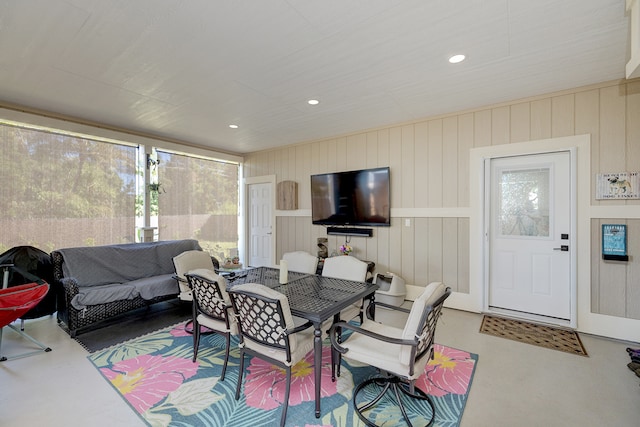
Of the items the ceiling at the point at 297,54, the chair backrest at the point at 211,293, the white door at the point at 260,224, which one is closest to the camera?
the ceiling at the point at 297,54

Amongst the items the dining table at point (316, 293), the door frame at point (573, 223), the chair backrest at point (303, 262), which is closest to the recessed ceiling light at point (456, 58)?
the door frame at point (573, 223)

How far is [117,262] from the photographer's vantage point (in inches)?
150

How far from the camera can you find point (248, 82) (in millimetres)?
3057

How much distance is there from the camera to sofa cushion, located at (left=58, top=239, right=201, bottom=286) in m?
3.45

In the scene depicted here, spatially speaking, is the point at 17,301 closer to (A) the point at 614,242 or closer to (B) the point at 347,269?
(B) the point at 347,269

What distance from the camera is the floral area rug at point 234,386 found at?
1.87 meters

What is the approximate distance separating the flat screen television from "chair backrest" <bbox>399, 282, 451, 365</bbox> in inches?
111

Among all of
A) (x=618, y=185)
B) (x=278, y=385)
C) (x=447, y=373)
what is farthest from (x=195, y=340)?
(x=618, y=185)

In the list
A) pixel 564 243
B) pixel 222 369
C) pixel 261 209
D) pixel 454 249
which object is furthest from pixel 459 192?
pixel 261 209

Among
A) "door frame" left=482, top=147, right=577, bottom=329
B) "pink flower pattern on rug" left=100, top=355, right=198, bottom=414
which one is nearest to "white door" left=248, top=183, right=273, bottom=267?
"pink flower pattern on rug" left=100, top=355, right=198, bottom=414

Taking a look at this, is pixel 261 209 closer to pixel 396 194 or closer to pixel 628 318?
pixel 396 194

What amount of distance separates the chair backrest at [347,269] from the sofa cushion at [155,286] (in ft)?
6.63

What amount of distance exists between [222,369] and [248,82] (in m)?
2.83

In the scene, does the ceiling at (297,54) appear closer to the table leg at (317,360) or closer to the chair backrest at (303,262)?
the chair backrest at (303,262)
